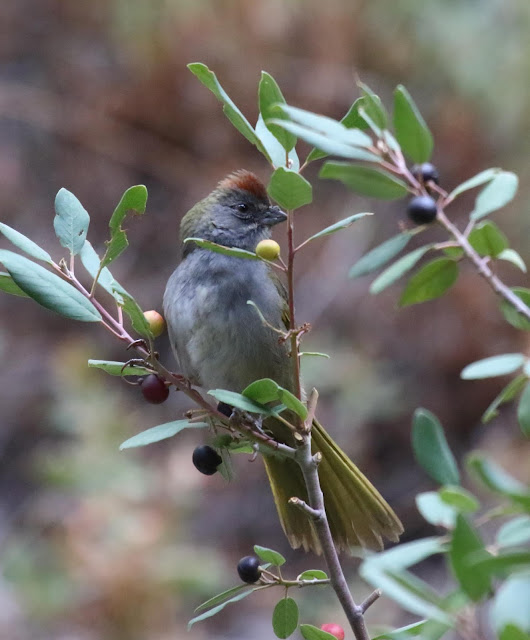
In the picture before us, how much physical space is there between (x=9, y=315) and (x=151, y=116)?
7.36ft

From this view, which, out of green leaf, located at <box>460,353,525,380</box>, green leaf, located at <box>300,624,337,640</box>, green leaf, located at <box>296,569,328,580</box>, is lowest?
green leaf, located at <box>296,569,328,580</box>

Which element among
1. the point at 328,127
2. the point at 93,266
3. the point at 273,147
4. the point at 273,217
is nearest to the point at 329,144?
the point at 328,127

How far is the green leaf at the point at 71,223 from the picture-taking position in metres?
1.58

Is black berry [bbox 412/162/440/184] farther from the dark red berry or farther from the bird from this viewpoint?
→ the bird

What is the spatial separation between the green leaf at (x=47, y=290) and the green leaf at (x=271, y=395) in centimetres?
29

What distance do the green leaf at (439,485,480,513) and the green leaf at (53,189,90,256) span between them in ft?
3.02

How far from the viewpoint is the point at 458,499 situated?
895 millimetres

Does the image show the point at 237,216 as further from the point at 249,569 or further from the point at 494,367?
the point at 494,367

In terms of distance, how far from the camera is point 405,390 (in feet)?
Answer: 21.2

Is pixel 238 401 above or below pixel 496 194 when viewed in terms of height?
below

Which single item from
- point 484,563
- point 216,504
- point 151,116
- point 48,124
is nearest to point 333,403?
point 216,504

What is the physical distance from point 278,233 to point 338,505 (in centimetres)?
315

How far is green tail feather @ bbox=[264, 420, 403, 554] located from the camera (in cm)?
241

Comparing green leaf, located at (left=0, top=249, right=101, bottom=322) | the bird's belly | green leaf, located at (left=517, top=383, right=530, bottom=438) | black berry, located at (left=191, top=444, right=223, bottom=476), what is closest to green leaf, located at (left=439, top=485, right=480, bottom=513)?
green leaf, located at (left=517, top=383, right=530, bottom=438)
